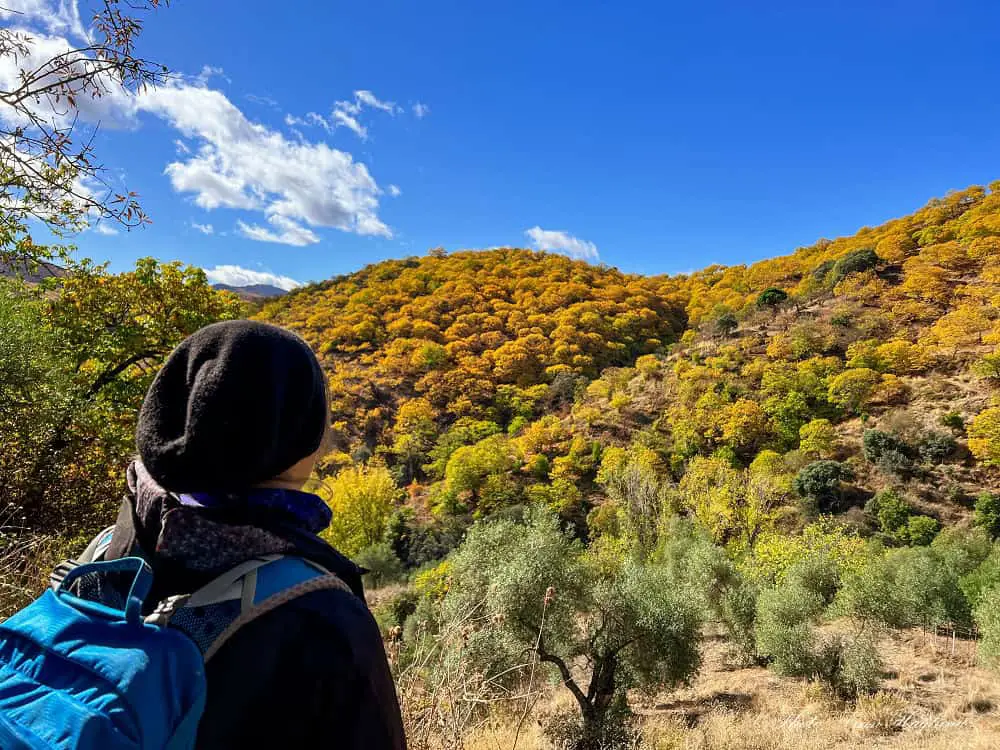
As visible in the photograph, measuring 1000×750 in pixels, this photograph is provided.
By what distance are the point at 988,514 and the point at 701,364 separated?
1851cm

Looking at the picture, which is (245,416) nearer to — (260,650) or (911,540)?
(260,650)

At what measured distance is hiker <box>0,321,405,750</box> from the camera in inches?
23.8

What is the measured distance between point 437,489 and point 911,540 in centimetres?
2251

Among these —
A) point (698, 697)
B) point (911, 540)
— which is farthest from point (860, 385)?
point (698, 697)

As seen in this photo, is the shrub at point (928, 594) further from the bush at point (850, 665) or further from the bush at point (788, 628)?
the bush at point (850, 665)

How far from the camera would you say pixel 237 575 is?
66cm

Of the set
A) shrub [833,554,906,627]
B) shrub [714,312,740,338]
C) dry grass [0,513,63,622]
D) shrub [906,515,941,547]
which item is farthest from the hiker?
shrub [714,312,740,338]

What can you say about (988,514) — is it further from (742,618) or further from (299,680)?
(299,680)

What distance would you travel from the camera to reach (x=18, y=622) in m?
0.66

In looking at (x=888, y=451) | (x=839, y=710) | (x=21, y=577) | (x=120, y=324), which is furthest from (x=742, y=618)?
(x=120, y=324)

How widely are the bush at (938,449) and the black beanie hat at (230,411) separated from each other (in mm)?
29777

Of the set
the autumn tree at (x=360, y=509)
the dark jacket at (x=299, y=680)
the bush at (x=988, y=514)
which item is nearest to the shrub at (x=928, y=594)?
the bush at (x=988, y=514)

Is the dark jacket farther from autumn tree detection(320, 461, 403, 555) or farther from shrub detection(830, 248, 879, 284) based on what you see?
shrub detection(830, 248, 879, 284)

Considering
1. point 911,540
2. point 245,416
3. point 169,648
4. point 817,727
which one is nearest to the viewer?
point 169,648
